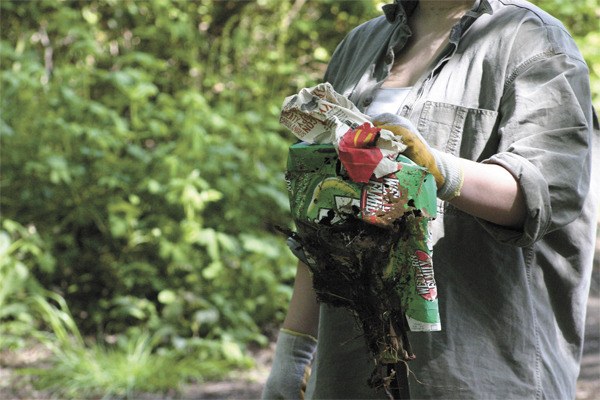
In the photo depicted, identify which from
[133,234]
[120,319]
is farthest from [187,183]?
[120,319]

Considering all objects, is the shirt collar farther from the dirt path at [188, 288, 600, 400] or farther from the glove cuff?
the dirt path at [188, 288, 600, 400]

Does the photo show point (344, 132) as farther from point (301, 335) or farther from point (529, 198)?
point (301, 335)

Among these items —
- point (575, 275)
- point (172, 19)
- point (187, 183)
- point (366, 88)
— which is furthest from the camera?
point (172, 19)

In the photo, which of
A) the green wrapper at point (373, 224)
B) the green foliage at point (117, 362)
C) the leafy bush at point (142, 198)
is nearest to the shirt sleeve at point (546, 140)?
the green wrapper at point (373, 224)

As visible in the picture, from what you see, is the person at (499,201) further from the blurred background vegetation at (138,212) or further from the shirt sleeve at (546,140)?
the blurred background vegetation at (138,212)

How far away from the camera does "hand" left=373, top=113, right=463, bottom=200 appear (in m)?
1.24

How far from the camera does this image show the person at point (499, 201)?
1.29m

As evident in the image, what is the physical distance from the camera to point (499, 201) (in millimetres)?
1273

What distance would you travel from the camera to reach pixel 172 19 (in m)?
5.08

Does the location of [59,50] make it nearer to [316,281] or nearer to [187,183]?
[187,183]

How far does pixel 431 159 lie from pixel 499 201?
0.13 m

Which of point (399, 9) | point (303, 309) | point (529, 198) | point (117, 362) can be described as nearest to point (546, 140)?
point (529, 198)

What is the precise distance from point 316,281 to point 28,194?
3432mm

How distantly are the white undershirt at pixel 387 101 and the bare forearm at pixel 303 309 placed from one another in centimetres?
40
